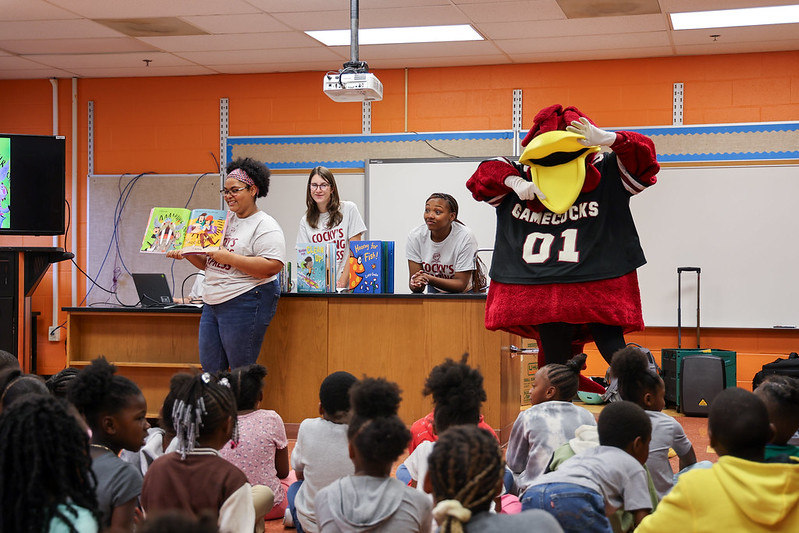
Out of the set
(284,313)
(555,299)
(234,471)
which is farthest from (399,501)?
(284,313)

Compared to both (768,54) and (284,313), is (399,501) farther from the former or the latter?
(768,54)

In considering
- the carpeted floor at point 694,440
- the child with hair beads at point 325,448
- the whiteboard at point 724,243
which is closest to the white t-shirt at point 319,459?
the child with hair beads at point 325,448

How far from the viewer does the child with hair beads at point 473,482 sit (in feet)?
5.49

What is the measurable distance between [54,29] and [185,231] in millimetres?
2980

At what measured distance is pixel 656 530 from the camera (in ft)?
6.10

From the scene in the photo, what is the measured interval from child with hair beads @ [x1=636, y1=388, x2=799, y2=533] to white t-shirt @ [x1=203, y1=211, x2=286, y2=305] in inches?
108

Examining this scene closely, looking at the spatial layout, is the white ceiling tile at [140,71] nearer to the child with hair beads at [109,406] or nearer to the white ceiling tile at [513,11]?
the white ceiling tile at [513,11]

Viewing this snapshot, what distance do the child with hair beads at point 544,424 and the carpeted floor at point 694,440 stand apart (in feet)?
3.32

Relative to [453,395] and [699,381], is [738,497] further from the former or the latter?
[699,381]

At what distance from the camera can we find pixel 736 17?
19.6ft

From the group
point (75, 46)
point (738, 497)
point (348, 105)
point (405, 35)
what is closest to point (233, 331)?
point (738, 497)

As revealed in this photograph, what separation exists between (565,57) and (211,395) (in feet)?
18.5

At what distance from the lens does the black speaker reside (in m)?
6.20

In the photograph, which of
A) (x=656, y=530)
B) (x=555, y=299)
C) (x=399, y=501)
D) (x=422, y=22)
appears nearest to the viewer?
(x=656, y=530)
